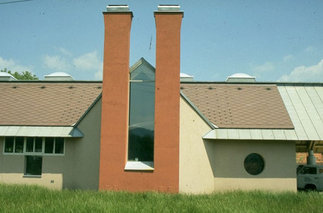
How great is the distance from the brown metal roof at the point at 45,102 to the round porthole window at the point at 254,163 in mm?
9215

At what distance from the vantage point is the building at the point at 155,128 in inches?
535

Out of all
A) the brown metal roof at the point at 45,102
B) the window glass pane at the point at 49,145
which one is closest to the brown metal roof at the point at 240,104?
the brown metal roof at the point at 45,102

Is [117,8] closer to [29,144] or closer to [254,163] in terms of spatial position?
[29,144]

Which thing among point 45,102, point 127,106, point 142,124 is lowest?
point 142,124

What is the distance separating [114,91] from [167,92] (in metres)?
2.34

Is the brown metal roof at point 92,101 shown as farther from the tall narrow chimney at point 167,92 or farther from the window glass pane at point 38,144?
the tall narrow chimney at point 167,92

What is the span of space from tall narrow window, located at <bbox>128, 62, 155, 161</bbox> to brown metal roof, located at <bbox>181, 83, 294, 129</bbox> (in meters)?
4.12

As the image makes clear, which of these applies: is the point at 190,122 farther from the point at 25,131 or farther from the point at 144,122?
the point at 25,131

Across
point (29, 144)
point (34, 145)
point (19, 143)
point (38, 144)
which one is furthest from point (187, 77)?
point (19, 143)

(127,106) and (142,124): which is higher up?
(127,106)

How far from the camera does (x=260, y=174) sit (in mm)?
15656

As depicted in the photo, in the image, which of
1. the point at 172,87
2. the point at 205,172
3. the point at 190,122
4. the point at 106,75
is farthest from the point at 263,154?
the point at 106,75

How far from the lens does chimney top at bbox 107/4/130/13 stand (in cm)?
1433

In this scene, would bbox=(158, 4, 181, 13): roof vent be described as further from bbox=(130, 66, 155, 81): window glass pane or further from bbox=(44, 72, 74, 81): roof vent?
bbox=(44, 72, 74, 81): roof vent
